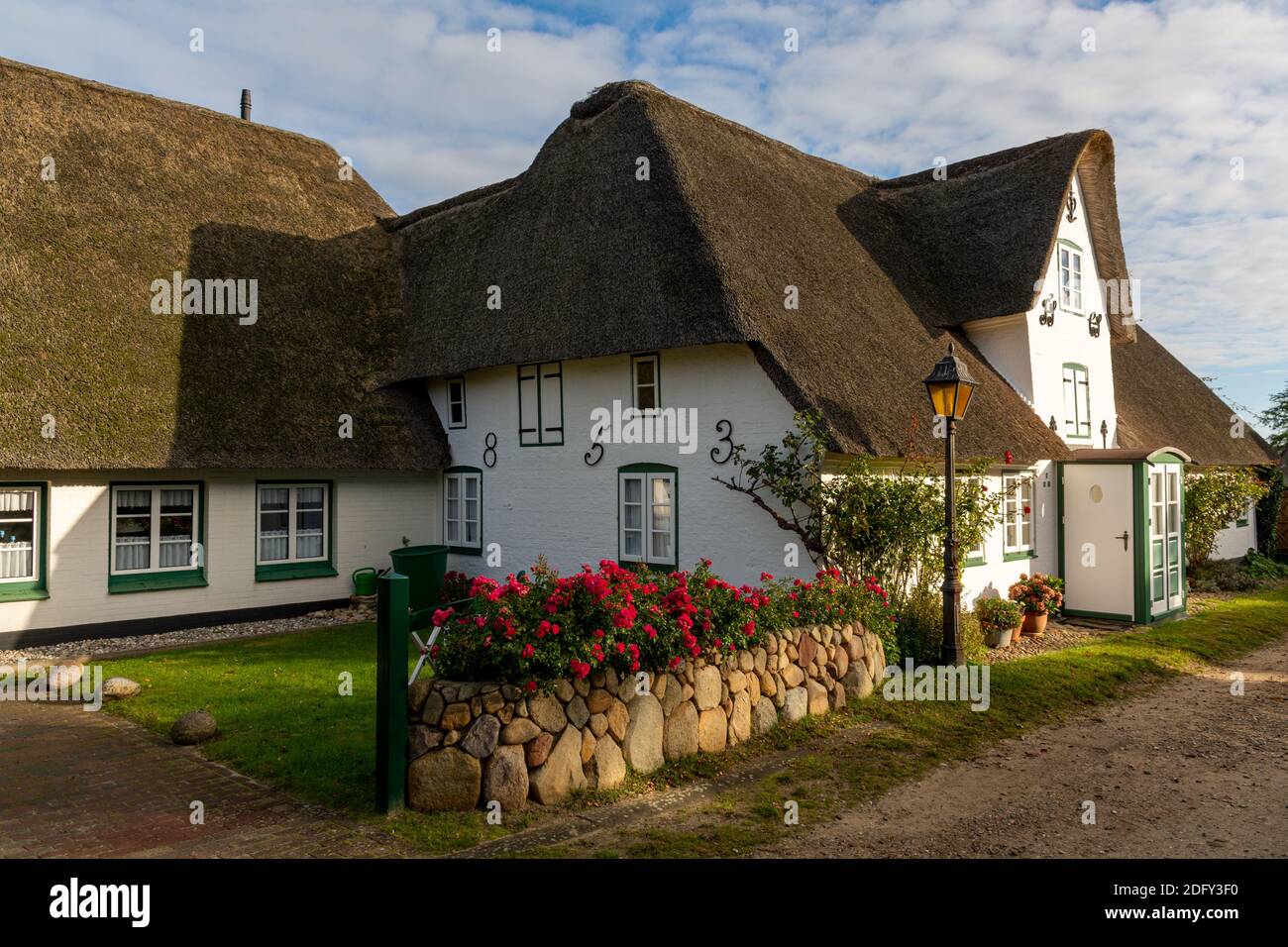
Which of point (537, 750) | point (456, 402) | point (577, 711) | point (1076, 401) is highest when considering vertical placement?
point (456, 402)

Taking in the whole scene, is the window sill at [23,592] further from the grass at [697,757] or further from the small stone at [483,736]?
the small stone at [483,736]

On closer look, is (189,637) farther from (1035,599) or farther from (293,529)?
(1035,599)

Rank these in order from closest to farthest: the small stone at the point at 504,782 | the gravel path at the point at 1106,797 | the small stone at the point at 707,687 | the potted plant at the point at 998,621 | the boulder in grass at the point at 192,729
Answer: the gravel path at the point at 1106,797
the small stone at the point at 504,782
the small stone at the point at 707,687
the boulder in grass at the point at 192,729
the potted plant at the point at 998,621

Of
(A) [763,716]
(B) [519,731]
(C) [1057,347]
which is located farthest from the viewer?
(C) [1057,347]

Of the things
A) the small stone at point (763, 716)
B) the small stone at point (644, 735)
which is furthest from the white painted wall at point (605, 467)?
the small stone at point (644, 735)

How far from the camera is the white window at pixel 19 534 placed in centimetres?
1249

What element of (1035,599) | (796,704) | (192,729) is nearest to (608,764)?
(796,704)

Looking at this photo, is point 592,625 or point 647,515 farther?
point 647,515

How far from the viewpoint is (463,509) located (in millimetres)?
17094

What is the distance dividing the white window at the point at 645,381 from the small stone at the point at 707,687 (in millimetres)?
6606

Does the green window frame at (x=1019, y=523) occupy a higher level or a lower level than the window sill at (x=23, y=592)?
higher

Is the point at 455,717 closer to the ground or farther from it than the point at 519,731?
farther from it

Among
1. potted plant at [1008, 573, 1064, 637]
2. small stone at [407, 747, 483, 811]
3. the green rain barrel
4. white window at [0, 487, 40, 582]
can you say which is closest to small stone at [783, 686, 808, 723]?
small stone at [407, 747, 483, 811]

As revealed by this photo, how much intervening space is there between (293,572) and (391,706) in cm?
1043
